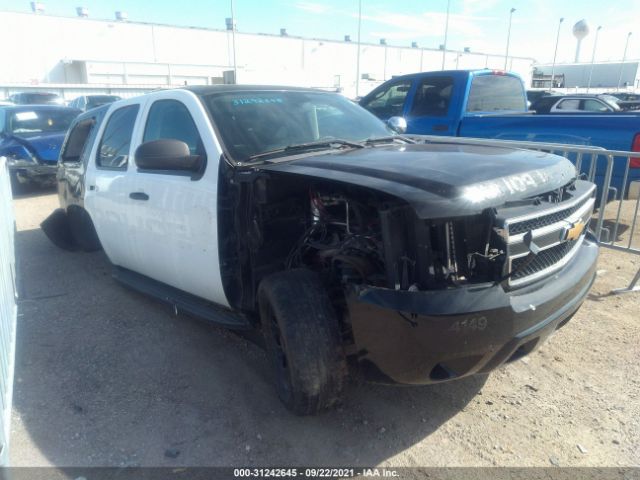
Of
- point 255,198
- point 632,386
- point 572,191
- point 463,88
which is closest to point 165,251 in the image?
point 255,198

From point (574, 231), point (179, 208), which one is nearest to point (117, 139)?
point (179, 208)

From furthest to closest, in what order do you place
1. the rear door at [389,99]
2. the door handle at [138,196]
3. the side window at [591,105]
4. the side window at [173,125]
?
the side window at [591,105] → the rear door at [389,99] → the door handle at [138,196] → the side window at [173,125]

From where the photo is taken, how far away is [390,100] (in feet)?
26.5

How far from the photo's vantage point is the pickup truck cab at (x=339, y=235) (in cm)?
222

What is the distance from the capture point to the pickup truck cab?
2.22 metres

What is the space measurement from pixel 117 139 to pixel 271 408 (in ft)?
9.23

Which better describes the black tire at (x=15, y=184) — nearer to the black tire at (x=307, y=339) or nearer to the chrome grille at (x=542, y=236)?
the black tire at (x=307, y=339)

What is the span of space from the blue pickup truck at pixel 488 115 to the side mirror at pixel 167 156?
Result: 4873 millimetres

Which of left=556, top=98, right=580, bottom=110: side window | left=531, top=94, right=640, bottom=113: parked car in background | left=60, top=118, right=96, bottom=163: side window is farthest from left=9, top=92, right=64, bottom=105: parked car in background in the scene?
left=556, top=98, right=580, bottom=110: side window

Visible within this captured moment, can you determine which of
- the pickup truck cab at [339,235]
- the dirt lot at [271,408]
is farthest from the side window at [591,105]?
the pickup truck cab at [339,235]

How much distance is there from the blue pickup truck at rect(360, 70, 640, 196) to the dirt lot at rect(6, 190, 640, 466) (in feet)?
8.53

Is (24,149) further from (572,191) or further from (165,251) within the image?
(572,191)

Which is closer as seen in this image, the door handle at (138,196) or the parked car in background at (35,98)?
the door handle at (138,196)

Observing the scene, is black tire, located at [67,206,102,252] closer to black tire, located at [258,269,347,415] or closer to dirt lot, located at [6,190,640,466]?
dirt lot, located at [6,190,640,466]
